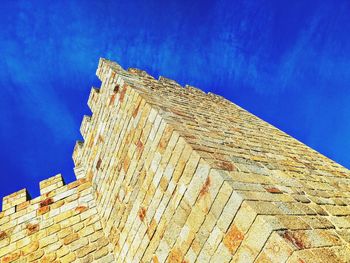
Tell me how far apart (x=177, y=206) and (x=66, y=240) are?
8.17 feet

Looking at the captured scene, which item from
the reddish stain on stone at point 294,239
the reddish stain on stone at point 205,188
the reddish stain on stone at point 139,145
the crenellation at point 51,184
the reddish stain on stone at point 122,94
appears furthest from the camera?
the crenellation at point 51,184

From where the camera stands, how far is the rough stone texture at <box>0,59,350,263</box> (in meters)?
2.67

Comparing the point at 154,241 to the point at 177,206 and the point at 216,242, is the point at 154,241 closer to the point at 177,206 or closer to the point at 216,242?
the point at 177,206

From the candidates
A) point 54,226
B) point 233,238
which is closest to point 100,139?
point 54,226

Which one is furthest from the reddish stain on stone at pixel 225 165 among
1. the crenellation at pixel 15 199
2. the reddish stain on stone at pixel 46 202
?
the crenellation at pixel 15 199

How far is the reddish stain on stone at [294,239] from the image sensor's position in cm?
236

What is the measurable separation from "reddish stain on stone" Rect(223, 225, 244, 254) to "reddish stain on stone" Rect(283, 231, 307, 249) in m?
0.36

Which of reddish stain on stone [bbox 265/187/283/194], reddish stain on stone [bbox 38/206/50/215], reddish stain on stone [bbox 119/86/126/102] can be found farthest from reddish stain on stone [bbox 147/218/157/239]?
reddish stain on stone [bbox 38/206/50/215]

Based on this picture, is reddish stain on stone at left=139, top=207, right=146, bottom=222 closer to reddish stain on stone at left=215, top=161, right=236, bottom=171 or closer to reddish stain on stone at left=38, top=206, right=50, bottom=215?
reddish stain on stone at left=215, top=161, right=236, bottom=171

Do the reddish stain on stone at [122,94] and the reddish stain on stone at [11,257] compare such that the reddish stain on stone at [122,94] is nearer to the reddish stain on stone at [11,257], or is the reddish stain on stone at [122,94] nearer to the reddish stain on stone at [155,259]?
the reddish stain on stone at [155,259]

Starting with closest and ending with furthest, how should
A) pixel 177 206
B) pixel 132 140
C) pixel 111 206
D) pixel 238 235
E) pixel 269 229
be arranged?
pixel 269 229
pixel 238 235
pixel 177 206
pixel 132 140
pixel 111 206

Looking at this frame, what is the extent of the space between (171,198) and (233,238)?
939 mm

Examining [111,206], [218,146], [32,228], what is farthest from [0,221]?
[218,146]

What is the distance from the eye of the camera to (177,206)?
340 centimetres
